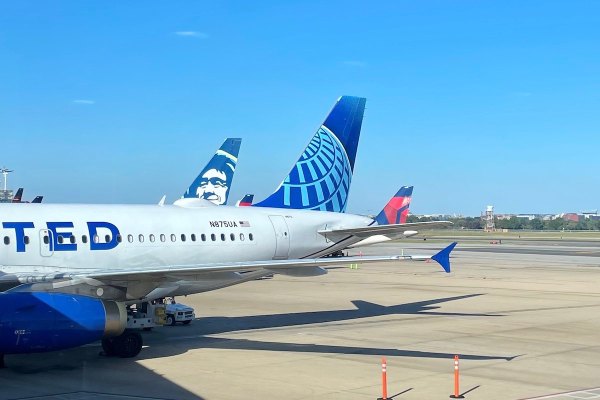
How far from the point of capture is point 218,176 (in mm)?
50562

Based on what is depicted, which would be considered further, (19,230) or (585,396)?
(19,230)

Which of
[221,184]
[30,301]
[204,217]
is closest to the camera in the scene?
[30,301]

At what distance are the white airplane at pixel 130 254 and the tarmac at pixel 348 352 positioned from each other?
4.41 ft

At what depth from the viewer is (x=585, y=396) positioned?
16.8 m

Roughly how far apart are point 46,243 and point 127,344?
12.2 feet

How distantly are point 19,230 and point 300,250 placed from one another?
1011cm

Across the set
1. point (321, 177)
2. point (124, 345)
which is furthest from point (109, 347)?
point (321, 177)

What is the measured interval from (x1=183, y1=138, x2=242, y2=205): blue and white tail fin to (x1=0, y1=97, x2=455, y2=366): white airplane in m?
18.7

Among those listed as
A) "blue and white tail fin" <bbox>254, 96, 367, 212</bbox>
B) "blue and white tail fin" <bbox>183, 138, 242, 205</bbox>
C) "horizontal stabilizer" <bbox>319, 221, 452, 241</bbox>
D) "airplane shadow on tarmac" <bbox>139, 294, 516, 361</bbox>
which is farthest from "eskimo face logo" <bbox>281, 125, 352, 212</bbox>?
"blue and white tail fin" <bbox>183, 138, 242, 205</bbox>

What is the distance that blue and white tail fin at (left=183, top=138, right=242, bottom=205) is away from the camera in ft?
161

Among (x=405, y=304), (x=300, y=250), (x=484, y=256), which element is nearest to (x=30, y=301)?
(x=300, y=250)

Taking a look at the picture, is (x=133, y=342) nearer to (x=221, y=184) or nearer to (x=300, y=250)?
(x=300, y=250)

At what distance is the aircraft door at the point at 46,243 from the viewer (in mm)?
22312

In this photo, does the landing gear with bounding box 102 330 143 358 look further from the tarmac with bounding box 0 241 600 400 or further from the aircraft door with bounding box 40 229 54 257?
the aircraft door with bounding box 40 229 54 257
